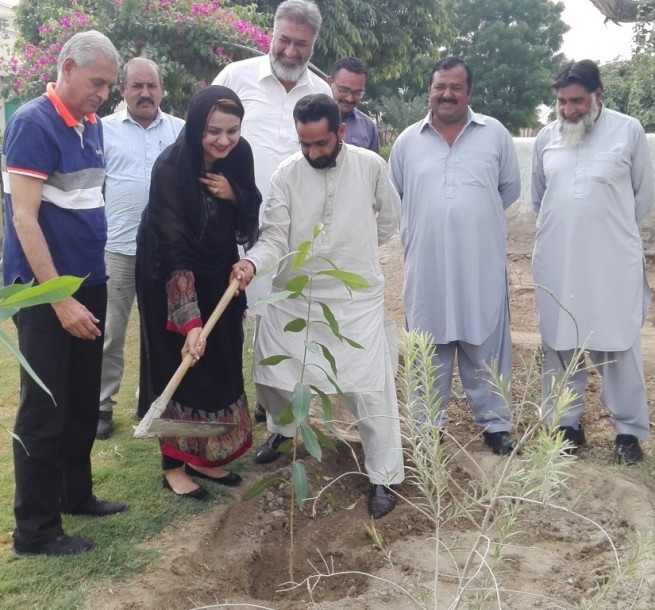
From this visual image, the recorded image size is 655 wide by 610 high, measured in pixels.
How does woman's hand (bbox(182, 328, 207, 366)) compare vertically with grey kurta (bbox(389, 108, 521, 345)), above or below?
below

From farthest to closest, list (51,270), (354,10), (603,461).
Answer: (354,10) < (603,461) < (51,270)

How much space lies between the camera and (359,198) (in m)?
3.30

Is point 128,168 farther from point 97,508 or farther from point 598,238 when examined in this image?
point 598,238

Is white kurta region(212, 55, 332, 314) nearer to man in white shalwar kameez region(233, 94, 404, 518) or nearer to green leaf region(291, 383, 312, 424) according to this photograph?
man in white shalwar kameez region(233, 94, 404, 518)

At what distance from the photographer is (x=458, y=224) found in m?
3.82

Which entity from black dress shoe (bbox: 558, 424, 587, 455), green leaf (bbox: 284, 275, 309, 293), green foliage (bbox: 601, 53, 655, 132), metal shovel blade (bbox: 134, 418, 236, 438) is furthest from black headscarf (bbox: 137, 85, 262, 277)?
green foliage (bbox: 601, 53, 655, 132)

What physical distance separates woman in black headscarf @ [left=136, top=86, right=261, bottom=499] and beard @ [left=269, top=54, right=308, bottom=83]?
86 cm

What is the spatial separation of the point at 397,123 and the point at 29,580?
15742 millimetres

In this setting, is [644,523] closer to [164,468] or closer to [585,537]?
[585,537]

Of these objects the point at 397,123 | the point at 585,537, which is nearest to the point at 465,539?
the point at 585,537

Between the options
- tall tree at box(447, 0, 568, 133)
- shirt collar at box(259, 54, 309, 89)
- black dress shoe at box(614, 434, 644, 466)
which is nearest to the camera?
black dress shoe at box(614, 434, 644, 466)

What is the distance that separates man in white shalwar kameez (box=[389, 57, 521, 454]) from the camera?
381 cm

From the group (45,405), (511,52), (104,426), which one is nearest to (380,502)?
(45,405)

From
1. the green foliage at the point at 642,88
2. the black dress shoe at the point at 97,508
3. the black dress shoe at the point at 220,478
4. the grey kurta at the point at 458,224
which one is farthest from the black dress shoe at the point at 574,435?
the green foliage at the point at 642,88
